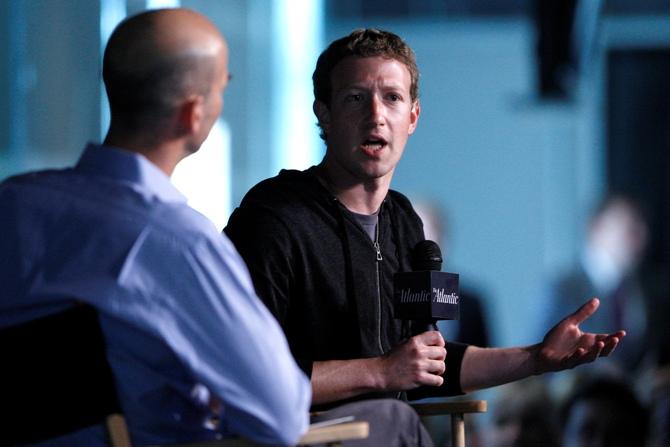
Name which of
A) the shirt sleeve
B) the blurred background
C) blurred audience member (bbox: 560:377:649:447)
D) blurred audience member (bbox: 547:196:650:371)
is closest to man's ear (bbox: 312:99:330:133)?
the shirt sleeve

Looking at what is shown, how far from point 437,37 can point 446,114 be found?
72 cm

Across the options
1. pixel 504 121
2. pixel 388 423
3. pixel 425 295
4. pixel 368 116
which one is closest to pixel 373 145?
pixel 368 116

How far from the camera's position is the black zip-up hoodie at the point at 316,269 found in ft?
8.41

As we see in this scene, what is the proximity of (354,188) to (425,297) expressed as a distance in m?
0.38

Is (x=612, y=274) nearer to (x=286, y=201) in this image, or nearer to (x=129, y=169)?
(x=286, y=201)

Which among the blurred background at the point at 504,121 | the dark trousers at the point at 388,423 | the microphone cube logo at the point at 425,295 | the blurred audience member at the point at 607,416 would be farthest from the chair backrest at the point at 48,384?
the blurred audience member at the point at 607,416

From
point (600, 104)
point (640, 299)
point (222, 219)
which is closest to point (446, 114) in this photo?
point (600, 104)

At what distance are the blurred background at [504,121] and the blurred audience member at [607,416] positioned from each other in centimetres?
128

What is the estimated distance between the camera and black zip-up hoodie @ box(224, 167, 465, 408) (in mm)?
2564

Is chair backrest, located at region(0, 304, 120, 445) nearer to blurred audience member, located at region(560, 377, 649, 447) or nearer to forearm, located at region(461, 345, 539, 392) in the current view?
forearm, located at region(461, 345, 539, 392)

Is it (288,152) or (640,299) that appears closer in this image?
(288,152)

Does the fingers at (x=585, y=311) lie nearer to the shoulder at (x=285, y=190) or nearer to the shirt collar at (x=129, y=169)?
the shoulder at (x=285, y=190)

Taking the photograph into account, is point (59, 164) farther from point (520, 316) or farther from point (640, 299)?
point (520, 316)

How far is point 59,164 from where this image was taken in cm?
328
